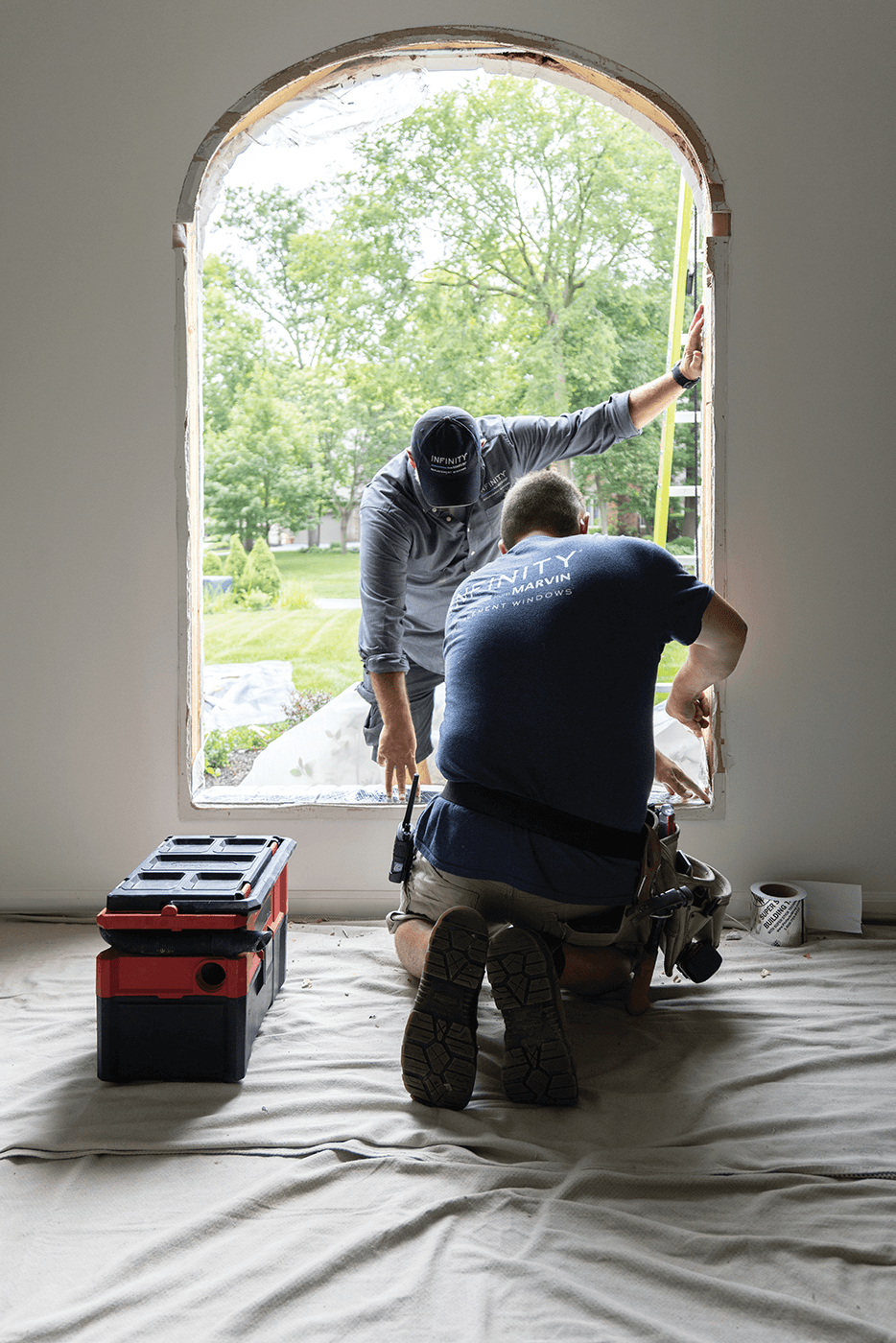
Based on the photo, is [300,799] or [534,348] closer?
[300,799]

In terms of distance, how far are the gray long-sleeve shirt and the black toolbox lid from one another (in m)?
0.83

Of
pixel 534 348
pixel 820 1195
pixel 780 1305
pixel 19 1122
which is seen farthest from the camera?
pixel 534 348

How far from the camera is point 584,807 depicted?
6.09ft

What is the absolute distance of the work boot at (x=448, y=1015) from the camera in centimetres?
167

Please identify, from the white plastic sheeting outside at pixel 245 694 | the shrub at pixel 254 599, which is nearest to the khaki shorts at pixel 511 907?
the white plastic sheeting outside at pixel 245 694

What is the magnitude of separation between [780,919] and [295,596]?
580 centimetres

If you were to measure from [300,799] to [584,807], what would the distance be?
49.0 inches

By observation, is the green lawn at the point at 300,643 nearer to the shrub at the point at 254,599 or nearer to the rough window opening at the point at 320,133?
the shrub at the point at 254,599

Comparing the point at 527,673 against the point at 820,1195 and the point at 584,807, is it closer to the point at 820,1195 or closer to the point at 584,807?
the point at 584,807

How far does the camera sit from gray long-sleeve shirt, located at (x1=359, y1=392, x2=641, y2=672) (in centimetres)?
284

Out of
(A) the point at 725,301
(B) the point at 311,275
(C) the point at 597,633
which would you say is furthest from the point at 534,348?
(C) the point at 597,633

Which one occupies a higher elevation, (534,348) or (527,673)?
(534,348)

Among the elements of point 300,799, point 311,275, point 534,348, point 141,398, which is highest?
point 311,275

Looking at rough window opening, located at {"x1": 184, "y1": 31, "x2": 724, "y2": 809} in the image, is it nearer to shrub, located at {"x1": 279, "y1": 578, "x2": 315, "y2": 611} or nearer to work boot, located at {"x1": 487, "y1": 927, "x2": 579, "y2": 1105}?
work boot, located at {"x1": 487, "y1": 927, "x2": 579, "y2": 1105}
